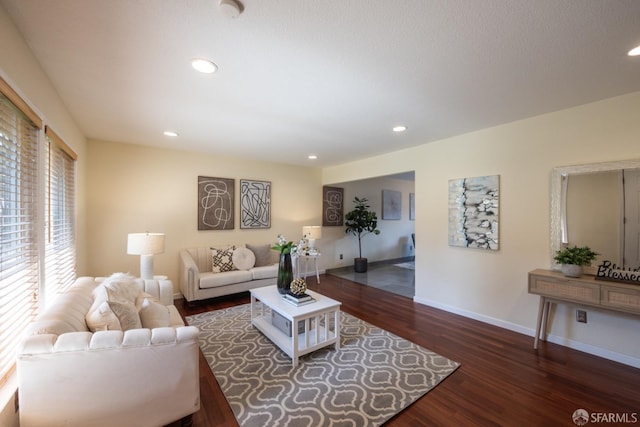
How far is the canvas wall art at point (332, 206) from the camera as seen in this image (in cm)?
600

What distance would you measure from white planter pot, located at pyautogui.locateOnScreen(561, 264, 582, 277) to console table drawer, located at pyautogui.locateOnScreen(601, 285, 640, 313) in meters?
0.20

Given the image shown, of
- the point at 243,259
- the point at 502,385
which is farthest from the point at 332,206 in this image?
the point at 502,385

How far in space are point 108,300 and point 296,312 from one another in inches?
55.3

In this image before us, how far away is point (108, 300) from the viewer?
1731 mm

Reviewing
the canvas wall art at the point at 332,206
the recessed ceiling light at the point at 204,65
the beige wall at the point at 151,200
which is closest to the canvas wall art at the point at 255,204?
the beige wall at the point at 151,200

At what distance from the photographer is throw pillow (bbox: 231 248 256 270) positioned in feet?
13.8

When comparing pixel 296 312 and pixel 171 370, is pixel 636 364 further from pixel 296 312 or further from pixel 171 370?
pixel 171 370

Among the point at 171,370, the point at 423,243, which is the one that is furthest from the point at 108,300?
the point at 423,243

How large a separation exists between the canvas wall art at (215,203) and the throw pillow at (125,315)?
286 cm

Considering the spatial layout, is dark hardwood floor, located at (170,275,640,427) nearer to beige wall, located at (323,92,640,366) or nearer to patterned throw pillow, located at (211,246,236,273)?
beige wall, located at (323,92,640,366)

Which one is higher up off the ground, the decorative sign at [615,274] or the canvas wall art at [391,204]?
the canvas wall art at [391,204]

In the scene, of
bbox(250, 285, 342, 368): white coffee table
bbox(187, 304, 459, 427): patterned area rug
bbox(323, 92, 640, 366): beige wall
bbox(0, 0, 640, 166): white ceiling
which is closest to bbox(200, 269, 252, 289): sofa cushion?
bbox(187, 304, 459, 427): patterned area rug

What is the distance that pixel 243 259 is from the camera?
168 inches

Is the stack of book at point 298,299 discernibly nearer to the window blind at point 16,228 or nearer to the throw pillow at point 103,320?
the throw pillow at point 103,320
